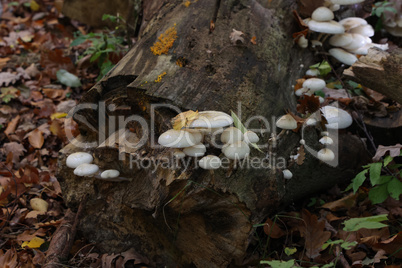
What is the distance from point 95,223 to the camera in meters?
3.39

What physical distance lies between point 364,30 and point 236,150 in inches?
118

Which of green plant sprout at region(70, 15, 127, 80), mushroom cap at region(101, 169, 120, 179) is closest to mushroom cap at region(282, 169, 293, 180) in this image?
mushroom cap at region(101, 169, 120, 179)

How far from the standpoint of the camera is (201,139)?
2689 mm

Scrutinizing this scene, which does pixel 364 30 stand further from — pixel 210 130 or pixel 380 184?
pixel 210 130

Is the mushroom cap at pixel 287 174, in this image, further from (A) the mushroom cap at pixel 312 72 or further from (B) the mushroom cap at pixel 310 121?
(A) the mushroom cap at pixel 312 72

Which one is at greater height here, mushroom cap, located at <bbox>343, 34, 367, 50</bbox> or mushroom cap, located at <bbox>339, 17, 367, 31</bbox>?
mushroom cap, located at <bbox>339, 17, 367, 31</bbox>

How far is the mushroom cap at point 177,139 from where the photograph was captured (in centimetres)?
247

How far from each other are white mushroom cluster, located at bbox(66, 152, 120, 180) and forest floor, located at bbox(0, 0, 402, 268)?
82 centimetres

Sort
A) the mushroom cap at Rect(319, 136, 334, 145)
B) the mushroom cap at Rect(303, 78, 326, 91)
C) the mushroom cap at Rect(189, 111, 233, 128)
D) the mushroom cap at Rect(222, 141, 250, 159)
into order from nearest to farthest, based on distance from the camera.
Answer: the mushroom cap at Rect(189, 111, 233, 128) < the mushroom cap at Rect(222, 141, 250, 159) < the mushroom cap at Rect(319, 136, 334, 145) < the mushroom cap at Rect(303, 78, 326, 91)

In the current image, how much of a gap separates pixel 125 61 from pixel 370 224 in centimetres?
261

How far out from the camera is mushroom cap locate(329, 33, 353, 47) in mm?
4316

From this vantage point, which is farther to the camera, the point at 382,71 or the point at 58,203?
the point at 58,203

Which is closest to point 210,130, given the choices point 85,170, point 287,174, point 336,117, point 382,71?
point 287,174

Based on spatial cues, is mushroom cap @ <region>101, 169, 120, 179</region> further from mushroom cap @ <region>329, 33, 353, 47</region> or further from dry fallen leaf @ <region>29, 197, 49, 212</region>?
mushroom cap @ <region>329, 33, 353, 47</region>
